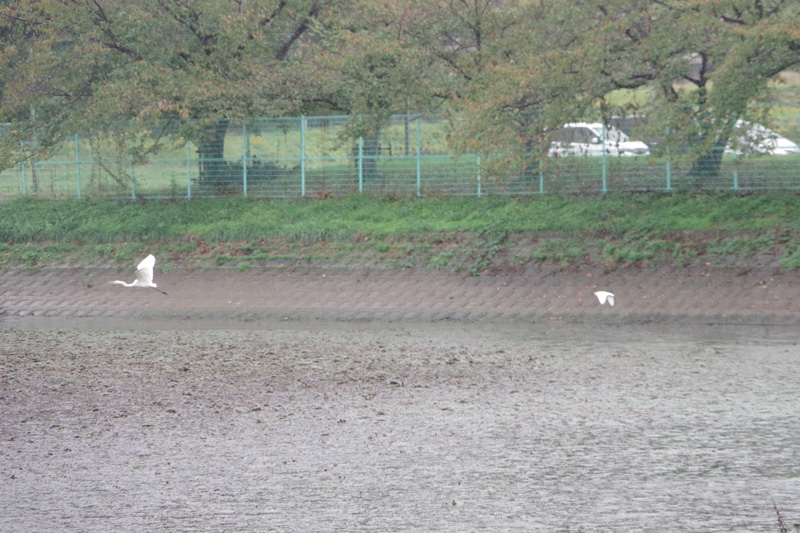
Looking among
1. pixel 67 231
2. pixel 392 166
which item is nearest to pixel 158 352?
pixel 67 231

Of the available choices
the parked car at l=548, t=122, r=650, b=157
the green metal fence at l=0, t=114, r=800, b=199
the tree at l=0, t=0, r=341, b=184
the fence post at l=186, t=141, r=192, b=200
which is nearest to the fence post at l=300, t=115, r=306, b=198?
the green metal fence at l=0, t=114, r=800, b=199

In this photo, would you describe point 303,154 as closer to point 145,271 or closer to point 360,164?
point 360,164

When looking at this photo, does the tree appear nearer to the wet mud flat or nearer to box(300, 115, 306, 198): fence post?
box(300, 115, 306, 198): fence post

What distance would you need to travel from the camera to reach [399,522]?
6352 millimetres

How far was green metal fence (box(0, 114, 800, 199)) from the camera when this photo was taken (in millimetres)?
21016

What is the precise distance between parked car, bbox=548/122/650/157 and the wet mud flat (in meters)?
7.44

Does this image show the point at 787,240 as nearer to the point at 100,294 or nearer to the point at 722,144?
the point at 722,144

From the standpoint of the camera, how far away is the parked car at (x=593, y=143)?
20562 mm

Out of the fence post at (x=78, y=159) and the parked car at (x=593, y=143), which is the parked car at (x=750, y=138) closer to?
the parked car at (x=593, y=143)

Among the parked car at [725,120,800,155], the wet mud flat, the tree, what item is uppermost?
the tree

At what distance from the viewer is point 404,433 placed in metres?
8.62

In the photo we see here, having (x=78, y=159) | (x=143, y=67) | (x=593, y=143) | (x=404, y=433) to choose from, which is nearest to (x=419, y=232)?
(x=593, y=143)

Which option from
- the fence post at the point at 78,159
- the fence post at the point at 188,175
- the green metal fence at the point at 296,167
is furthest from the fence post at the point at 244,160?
the fence post at the point at 78,159

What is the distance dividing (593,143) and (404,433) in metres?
13.6
